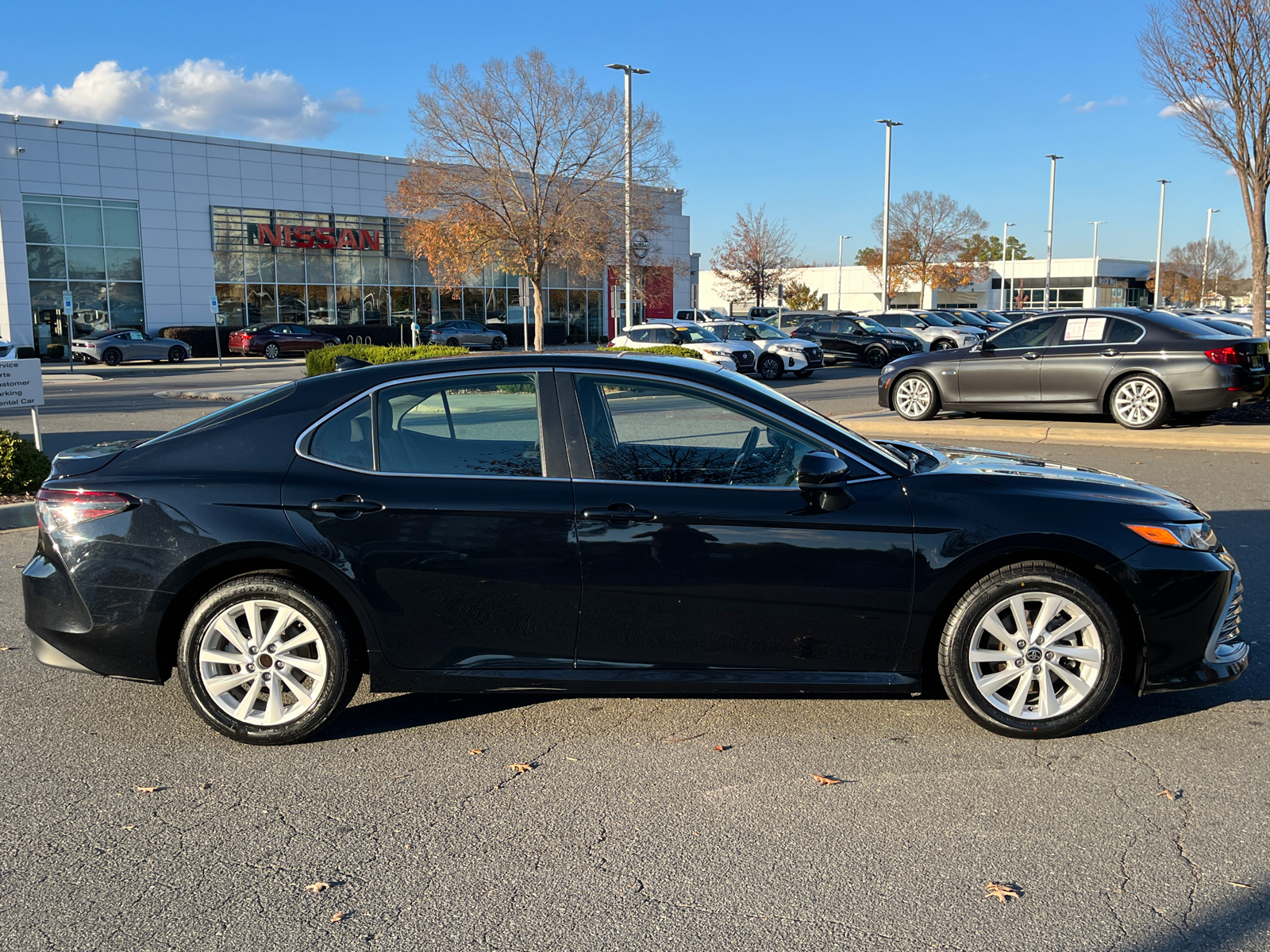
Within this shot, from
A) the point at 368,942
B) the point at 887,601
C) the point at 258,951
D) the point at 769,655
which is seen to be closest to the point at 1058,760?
the point at 887,601

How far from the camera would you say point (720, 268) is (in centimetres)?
6888

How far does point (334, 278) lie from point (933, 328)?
27651mm

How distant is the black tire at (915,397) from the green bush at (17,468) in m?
11.3

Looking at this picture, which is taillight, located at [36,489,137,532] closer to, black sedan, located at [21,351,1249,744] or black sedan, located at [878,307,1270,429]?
black sedan, located at [21,351,1249,744]

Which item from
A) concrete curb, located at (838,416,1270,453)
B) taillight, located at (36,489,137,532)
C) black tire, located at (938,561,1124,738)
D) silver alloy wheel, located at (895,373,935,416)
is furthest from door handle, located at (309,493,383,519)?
silver alloy wheel, located at (895,373,935,416)

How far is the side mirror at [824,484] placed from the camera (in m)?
4.11

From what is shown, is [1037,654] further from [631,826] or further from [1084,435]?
[1084,435]

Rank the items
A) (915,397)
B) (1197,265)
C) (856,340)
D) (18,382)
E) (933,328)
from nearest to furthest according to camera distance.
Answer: (18,382) < (915,397) < (856,340) < (933,328) < (1197,265)

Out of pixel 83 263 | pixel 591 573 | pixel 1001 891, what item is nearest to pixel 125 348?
pixel 83 263

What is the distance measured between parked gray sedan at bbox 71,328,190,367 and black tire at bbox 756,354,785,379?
25225 millimetres

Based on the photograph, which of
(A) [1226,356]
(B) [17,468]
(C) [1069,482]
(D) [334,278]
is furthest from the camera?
(D) [334,278]

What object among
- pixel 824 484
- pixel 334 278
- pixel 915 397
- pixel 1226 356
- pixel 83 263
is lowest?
pixel 915 397

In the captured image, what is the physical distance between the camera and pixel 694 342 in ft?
91.7

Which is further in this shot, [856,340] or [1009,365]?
[856,340]
